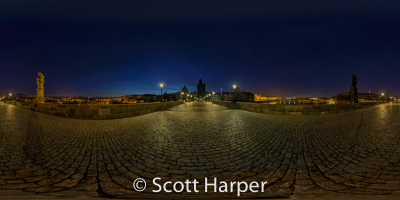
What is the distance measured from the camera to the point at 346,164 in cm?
314

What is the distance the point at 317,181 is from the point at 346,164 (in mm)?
1171

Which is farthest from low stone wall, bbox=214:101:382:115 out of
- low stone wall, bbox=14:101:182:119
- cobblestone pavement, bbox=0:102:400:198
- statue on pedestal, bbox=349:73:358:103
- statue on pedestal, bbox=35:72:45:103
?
statue on pedestal, bbox=35:72:45:103

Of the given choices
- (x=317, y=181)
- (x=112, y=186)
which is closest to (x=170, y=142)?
(x=112, y=186)

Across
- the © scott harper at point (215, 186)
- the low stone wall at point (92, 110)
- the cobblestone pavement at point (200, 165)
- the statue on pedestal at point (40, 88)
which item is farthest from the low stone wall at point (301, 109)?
the statue on pedestal at point (40, 88)

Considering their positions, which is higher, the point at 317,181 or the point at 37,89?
the point at 37,89

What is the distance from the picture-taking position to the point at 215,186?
2516 millimetres

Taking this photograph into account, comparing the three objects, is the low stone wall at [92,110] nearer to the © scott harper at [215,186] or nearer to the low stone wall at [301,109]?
the © scott harper at [215,186]

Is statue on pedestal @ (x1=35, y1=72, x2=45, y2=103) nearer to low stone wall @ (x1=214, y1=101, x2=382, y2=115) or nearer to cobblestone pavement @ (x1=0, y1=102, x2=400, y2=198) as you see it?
cobblestone pavement @ (x1=0, y1=102, x2=400, y2=198)

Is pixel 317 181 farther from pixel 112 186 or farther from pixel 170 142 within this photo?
Result: pixel 170 142

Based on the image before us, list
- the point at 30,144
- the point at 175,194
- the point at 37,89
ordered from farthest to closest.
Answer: the point at 37,89
the point at 30,144
the point at 175,194

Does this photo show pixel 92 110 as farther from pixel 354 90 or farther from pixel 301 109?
pixel 354 90

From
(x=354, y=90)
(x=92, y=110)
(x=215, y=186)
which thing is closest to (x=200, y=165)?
(x=215, y=186)

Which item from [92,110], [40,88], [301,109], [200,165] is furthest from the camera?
[40,88]

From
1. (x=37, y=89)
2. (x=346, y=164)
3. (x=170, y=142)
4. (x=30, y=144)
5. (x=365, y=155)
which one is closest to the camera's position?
(x=346, y=164)
